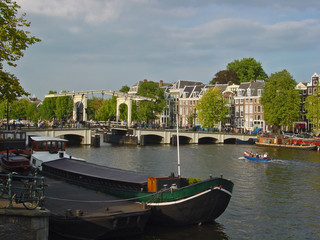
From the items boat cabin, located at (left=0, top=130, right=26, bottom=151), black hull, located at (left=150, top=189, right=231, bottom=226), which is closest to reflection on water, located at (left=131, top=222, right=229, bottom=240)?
black hull, located at (left=150, top=189, right=231, bottom=226)

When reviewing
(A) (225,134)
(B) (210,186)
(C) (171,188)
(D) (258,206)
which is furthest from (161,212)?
(A) (225,134)

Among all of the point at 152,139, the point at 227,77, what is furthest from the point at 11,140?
the point at 227,77

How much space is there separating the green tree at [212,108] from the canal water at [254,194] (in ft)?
140

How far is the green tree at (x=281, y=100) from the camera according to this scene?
89125mm

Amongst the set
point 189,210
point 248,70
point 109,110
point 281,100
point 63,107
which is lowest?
point 189,210

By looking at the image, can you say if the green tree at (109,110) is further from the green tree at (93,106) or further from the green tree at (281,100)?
the green tree at (281,100)

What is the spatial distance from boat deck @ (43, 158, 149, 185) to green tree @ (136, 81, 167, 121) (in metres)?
82.5

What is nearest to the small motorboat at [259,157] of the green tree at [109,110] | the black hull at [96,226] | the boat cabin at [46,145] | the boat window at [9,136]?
the boat cabin at [46,145]

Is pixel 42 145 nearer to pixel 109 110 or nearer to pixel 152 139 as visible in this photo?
pixel 152 139

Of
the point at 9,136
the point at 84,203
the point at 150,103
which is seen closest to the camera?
the point at 84,203

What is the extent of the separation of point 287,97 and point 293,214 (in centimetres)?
6721

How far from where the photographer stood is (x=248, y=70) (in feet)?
451

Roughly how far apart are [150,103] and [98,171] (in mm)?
86860

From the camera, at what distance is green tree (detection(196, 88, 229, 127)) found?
102 metres
